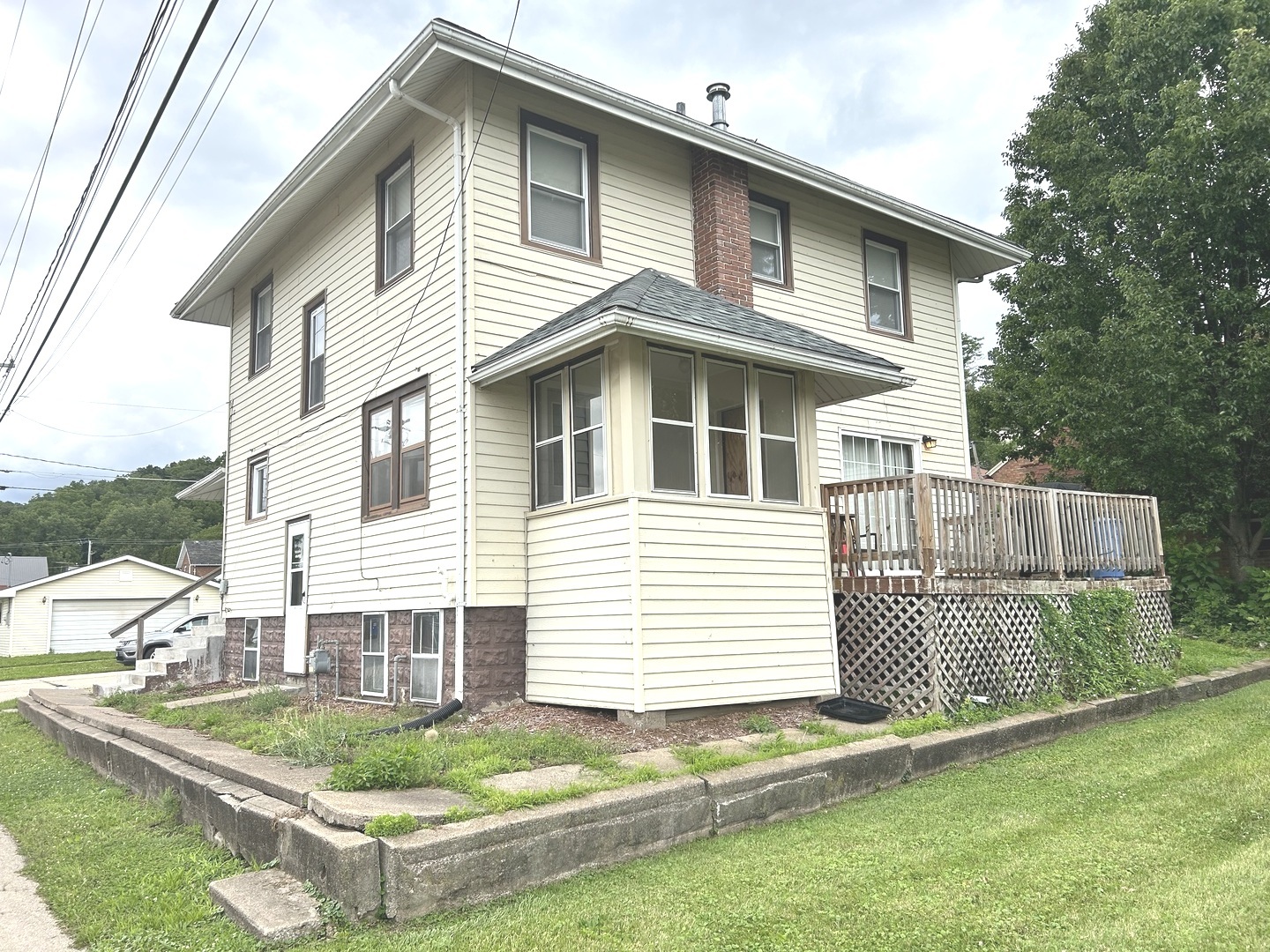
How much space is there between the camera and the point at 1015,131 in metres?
21.0

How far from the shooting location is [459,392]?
9.30 metres

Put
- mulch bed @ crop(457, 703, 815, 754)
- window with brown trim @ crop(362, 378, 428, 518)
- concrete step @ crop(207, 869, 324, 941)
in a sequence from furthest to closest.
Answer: window with brown trim @ crop(362, 378, 428, 518) < mulch bed @ crop(457, 703, 815, 754) < concrete step @ crop(207, 869, 324, 941)

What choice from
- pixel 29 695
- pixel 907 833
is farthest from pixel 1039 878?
pixel 29 695

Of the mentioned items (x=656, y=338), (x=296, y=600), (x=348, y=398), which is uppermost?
(x=348, y=398)

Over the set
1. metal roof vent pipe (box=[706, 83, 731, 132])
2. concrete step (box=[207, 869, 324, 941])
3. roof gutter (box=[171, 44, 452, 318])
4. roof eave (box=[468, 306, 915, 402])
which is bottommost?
concrete step (box=[207, 869, 324, 941])

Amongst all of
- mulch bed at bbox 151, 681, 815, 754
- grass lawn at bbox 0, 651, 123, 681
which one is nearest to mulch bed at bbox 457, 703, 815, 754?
mulch bed at bbox 151, 681, 815, 754

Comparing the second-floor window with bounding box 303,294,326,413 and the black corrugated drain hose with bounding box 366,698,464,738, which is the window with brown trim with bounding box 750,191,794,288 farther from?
the black corrugated drain hose with bounding box 366,698,464,738

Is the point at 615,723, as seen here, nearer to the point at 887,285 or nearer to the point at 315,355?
the point at 315,355

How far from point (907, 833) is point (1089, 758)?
9.28 feet

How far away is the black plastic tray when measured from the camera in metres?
8.46

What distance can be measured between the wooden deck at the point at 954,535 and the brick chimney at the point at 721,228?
2845mm

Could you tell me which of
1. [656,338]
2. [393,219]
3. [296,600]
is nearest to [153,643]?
[296,600]

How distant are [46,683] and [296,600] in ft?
46.6

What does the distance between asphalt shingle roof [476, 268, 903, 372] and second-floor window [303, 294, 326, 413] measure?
4348mm
